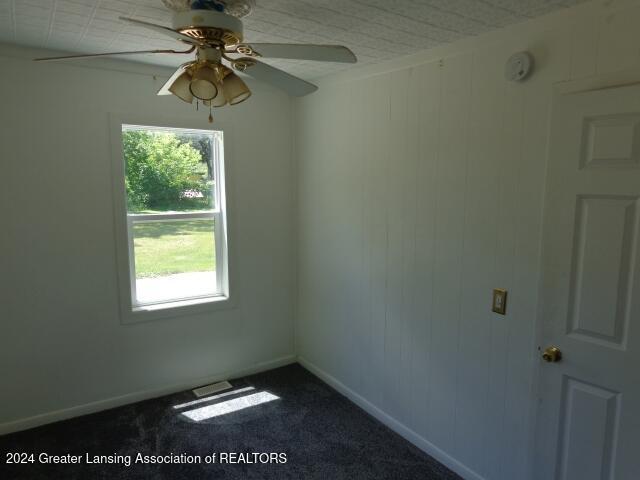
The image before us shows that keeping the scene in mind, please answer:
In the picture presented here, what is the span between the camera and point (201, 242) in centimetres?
335

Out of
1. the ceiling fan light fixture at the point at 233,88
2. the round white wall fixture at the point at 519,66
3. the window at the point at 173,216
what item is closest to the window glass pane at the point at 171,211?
the window at the point at 173,216

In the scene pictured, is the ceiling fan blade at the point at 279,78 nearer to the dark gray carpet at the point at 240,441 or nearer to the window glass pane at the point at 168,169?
the window glass pane at the point at 168,169

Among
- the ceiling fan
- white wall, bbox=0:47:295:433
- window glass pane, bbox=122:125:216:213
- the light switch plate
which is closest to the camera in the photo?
the ceiling fan

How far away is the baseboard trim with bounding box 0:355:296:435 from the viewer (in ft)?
9.00

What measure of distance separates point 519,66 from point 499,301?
1104 millimetres

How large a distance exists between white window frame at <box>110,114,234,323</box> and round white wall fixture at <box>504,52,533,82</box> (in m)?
2.06

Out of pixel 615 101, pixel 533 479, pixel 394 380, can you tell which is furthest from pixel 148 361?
pixel 615 101

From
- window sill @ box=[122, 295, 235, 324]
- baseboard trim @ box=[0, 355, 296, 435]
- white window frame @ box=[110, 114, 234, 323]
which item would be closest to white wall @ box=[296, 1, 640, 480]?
baseboard trim @ box=[0, 355, 296, 435]

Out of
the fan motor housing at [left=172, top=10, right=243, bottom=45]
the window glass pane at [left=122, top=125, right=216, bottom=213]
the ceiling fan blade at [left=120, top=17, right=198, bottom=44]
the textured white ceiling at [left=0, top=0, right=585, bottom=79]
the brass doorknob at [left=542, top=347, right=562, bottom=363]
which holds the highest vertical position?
the textured white ceiling at [left=0, top=0, right=585, bottom=79]

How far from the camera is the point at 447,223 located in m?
2.34

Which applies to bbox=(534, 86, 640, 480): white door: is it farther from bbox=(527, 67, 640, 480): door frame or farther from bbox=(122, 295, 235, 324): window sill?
bbox=(122, 295, 235, 324): window sill

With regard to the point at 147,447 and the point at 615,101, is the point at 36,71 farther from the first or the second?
the point at 615,101

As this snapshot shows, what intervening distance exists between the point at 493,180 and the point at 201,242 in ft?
7.27

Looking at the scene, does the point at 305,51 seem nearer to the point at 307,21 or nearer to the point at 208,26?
the point at 208,26
